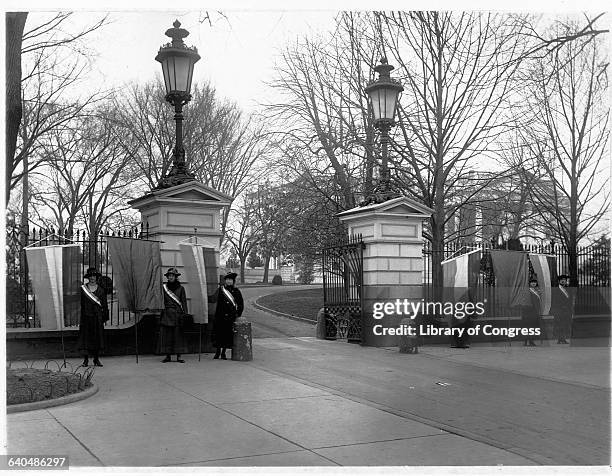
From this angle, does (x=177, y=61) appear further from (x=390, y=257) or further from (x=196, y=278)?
(x=390, y=257)

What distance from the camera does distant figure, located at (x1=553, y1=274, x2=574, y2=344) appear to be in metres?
15.6

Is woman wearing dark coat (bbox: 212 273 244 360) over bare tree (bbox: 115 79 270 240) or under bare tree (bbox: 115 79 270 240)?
under

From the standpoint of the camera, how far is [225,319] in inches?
480

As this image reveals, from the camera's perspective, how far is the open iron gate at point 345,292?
570 inches

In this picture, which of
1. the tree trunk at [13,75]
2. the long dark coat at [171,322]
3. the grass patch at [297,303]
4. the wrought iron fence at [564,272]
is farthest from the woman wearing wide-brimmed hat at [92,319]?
the grass patch at [297,303]

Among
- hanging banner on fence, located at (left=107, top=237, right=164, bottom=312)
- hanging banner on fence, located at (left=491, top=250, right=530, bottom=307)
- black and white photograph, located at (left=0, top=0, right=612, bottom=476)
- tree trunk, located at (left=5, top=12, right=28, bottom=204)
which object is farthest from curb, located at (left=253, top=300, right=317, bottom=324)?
tree trunk, located at (left=5, top=12, right=28, bottom=204)

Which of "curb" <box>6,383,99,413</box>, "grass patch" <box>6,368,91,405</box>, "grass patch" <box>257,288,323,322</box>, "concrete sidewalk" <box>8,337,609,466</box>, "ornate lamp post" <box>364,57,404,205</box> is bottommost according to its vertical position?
"concrete sidewalk" <box>8,337,609,466</box>

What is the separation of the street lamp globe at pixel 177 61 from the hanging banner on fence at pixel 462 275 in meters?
6.62

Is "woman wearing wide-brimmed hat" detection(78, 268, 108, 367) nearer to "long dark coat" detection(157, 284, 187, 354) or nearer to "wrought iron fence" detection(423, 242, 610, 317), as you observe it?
"long dark coat" detection(157, 284, 187, 354)

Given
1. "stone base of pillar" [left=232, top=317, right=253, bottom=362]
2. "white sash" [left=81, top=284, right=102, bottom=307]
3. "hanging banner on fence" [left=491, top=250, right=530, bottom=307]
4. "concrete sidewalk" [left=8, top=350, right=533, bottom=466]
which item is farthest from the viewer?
"hanging banner on fence" [left=491, top=250, right=530, bottom=307]

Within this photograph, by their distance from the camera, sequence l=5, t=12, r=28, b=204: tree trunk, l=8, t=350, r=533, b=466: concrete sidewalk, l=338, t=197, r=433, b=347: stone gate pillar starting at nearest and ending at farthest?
l=8, t=350, r=533, b=466: concrete sidewalk
l=5, t=12, r=28, b=204: tree trunk
l=338, t=197, r=433, b=347: stone gate pillar

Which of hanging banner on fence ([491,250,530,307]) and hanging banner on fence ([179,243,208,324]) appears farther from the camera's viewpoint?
hanging banner on fence ([491,250,530,307])

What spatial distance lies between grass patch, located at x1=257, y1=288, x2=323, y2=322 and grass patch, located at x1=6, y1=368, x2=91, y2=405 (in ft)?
42.9

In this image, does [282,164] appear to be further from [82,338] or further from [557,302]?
[82,338]
